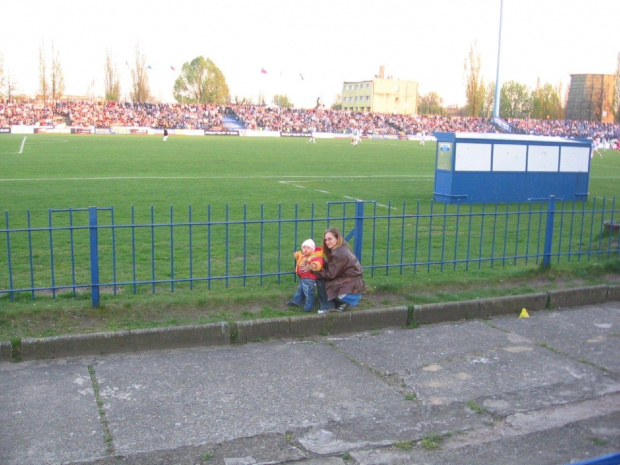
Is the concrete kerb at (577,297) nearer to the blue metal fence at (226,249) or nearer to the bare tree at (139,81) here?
the blue metal fence at (226,249)

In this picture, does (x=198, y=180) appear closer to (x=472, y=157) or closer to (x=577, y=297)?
(x=472, y=157)

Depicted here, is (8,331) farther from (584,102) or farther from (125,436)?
(584,102)

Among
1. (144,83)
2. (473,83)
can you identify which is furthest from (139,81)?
(473,83)

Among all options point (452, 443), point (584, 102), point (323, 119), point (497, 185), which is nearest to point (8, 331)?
point (452, 443)

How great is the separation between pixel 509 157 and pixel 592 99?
100040 mm

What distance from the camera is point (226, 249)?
25.4ft

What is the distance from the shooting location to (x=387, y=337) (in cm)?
669

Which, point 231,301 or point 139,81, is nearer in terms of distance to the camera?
point 231,301

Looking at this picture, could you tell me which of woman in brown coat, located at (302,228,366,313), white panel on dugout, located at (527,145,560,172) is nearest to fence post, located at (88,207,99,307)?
woman in brown coat, located at (302,228,366,313)

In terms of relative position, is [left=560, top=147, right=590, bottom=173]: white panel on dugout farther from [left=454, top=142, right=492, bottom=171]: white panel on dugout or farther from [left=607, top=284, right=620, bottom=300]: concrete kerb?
[left=607, top=284, right=620, bottom=300]: concrete kerb

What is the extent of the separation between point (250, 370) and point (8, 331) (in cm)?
223

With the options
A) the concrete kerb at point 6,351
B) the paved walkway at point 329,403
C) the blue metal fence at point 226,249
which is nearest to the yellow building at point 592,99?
the blue metal fence at point 226,249

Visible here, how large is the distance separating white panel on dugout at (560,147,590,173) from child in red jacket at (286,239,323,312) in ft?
41.7

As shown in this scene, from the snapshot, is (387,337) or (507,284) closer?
(387,337)
